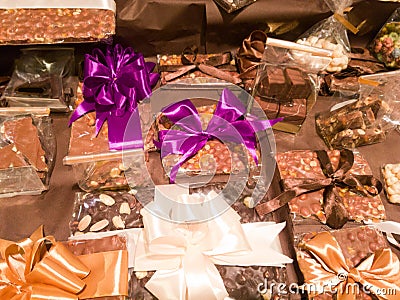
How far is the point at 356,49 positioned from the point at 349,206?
0.76m

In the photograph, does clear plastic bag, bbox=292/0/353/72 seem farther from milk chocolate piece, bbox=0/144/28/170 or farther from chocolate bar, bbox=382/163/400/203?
milk chocolate piece, bbox=0/144/28/170

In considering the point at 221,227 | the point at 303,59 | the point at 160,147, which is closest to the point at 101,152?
the point at 160,147

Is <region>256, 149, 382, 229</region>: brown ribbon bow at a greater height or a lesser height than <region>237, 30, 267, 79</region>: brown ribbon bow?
lesser

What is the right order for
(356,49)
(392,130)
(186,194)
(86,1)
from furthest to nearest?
(356,49) → (392,130) → (86,1) → (186,194)

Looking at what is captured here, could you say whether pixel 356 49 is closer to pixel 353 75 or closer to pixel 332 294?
pixel 353 75

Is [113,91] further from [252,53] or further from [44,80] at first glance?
[252,53]

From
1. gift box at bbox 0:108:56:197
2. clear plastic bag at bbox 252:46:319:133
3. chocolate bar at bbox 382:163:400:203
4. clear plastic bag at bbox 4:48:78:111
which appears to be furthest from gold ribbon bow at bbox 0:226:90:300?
chocolate bar at bbox 382:163:400:203

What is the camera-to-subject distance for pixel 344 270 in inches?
40.4

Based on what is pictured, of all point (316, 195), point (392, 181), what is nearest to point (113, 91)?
point (316, 195)

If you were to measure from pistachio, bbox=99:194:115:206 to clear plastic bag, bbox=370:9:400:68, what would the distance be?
1.25 m

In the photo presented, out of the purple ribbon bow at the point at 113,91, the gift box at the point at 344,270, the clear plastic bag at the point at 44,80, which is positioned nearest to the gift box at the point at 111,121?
the purple ribbon bow at the point at 113,91

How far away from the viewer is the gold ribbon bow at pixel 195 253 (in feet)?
3.23

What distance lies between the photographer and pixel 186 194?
1.13 meters

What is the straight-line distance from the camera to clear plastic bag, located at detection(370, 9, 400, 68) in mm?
1505
